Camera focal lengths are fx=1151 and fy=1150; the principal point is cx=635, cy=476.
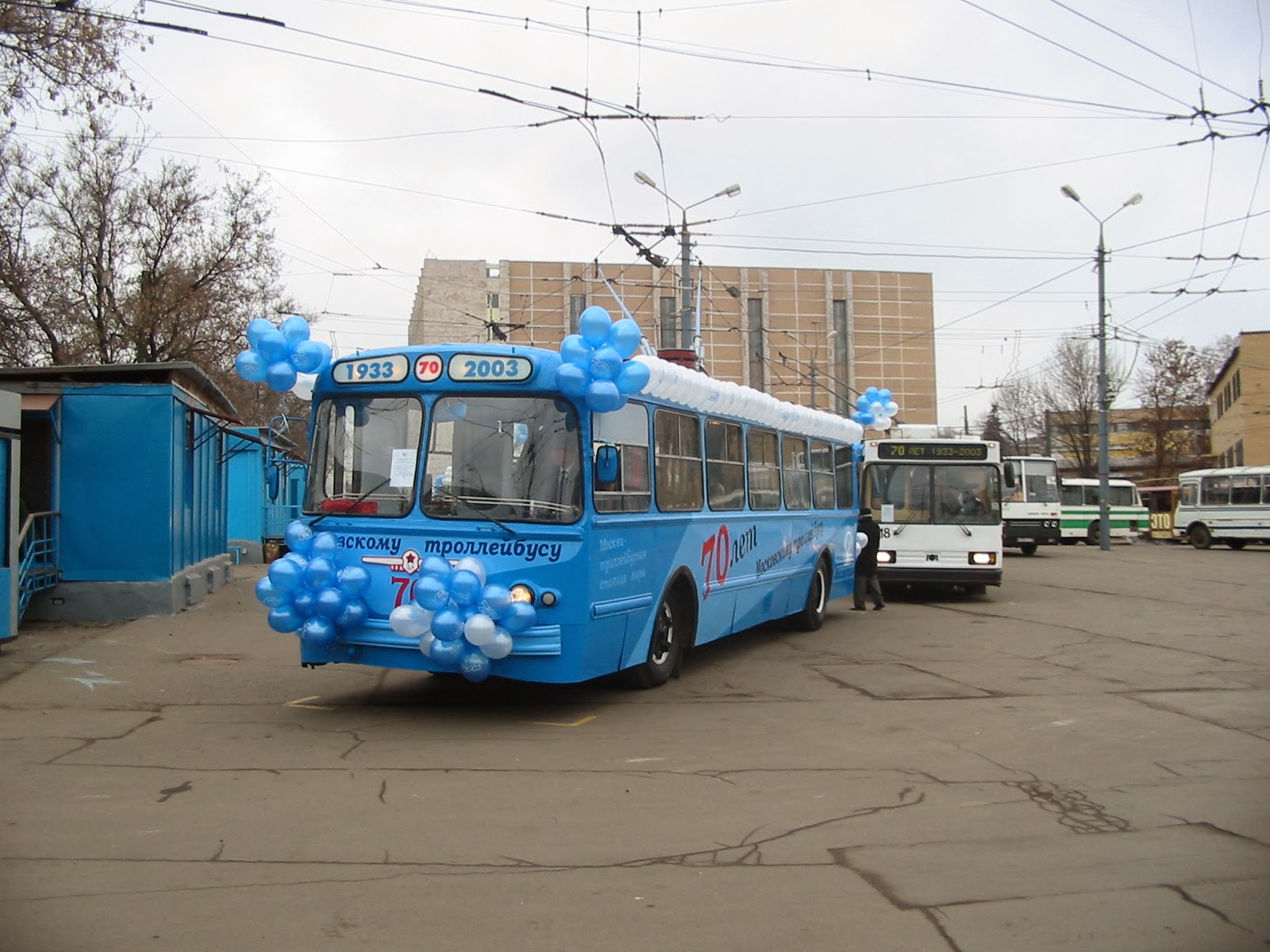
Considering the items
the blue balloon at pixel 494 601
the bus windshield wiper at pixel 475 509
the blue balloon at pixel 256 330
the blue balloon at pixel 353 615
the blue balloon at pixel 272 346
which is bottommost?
the blue balloon at pixel 353 615

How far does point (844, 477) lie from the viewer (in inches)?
656

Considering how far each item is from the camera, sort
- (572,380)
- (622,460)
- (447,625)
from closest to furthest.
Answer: (447,625), (572,380), (622,460)

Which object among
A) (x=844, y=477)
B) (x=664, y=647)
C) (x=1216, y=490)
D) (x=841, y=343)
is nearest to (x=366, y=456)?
(x=664, y=647)

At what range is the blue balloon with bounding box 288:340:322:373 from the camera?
8.91 metres

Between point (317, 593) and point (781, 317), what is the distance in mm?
72447

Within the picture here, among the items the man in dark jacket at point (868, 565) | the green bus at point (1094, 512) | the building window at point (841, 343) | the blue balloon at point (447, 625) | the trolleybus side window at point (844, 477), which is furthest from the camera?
the building window at point (841, 343)

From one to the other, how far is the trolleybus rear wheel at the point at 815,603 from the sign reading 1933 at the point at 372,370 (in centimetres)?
790

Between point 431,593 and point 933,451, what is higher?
point 933,451

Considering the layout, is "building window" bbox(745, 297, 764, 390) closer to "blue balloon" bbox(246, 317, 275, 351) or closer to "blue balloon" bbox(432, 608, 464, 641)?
"blue balloon" bbox(246, 317, 275, 351)

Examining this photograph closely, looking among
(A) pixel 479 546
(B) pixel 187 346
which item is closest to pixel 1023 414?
(B) pixel 187 346

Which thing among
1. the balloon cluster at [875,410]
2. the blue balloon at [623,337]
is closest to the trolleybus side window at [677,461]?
the blue balloon at [623,337]

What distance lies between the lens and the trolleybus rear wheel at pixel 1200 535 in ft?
132

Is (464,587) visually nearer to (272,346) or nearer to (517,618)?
(517,618)

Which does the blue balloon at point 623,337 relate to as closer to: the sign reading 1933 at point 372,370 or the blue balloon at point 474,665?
the sign reading 1933 at point 372,370
